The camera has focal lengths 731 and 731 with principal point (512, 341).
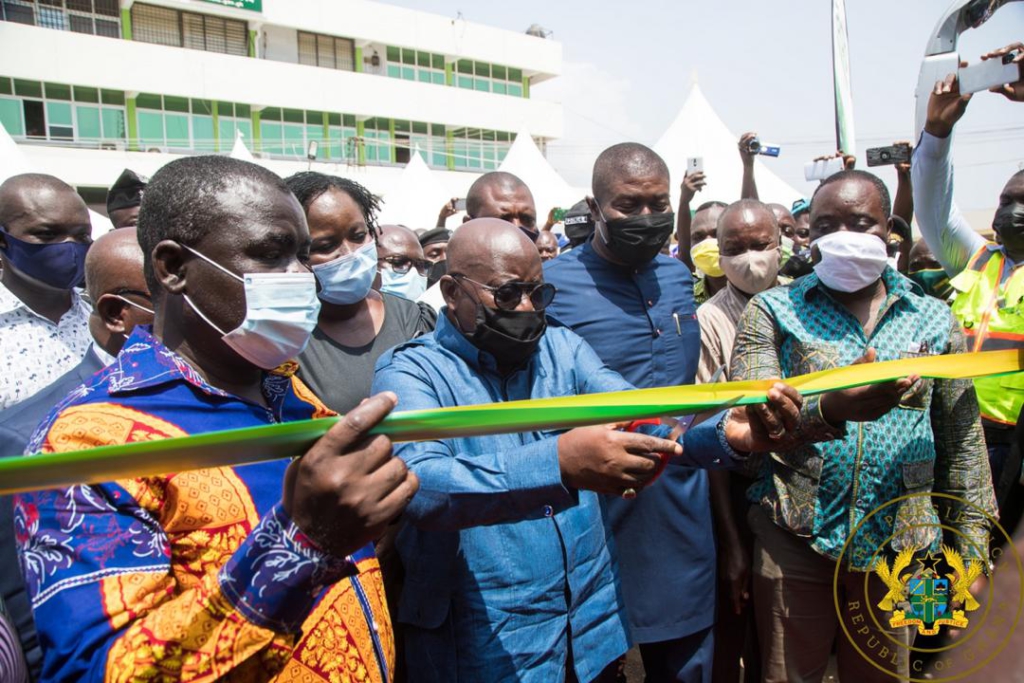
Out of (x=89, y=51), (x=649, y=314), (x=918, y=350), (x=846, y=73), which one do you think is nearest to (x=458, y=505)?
(x=649, y=314)

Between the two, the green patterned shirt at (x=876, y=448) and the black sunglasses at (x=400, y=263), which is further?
the black sunglasses at (x=400, y=263)

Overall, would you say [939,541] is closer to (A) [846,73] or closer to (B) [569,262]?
(B) [569,262]

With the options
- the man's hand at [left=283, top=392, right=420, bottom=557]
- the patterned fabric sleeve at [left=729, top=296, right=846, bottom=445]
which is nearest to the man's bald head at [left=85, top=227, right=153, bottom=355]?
the man's hand at [left=283, top=392, right=420, bottom=557]

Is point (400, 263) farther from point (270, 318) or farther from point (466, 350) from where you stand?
point (270, 318)

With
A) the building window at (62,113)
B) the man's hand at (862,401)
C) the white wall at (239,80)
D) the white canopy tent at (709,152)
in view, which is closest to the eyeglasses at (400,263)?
the man's hand at (862,401)

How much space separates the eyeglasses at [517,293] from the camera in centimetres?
243

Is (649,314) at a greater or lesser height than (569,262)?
lesser

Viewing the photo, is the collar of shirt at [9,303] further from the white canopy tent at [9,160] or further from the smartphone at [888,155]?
the smartphone at [888,155]

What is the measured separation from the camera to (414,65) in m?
39.7

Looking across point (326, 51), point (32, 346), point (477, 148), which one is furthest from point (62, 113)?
point (32, 346)

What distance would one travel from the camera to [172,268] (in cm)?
161

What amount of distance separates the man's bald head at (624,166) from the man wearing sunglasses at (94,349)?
2027 mm

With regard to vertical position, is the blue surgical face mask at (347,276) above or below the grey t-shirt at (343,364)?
above

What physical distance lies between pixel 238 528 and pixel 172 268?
59cm
